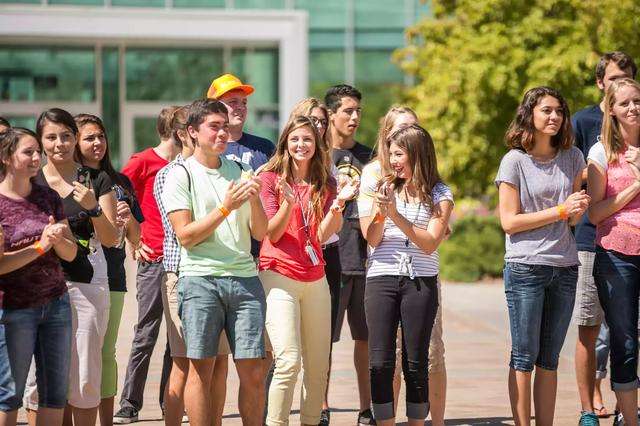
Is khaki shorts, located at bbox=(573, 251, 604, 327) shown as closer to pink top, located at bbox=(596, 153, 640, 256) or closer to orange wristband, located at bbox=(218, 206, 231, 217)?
pink top, located at bbox=(596, 153, 640, 256)

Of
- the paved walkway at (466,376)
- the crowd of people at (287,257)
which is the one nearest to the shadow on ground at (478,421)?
the paved walkway at (466,376)

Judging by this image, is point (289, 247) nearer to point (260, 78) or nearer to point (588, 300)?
point (588, 300)

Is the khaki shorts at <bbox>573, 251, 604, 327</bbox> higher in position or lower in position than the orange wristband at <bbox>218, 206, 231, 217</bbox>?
lower

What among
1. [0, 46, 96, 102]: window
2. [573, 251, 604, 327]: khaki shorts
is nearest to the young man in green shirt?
[573, 251, 604, 327]: khaki shorts

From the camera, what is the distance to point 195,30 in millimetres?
29938

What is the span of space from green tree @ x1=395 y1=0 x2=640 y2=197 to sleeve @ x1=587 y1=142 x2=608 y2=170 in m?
9.18

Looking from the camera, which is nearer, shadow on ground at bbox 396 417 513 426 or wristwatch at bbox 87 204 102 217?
wristwatch at bbox 87 204 102 217

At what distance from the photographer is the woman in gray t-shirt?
7629 millimetres

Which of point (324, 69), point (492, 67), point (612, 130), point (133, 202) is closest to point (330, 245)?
point (133, 202)

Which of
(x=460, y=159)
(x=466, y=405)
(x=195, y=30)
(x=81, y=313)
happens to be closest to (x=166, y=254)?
(x=81, y=313)

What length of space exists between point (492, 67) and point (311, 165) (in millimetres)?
11374

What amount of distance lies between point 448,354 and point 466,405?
282 centimetres

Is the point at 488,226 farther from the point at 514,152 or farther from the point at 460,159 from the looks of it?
the point at 514,152

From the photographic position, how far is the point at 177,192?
23.1 ft
